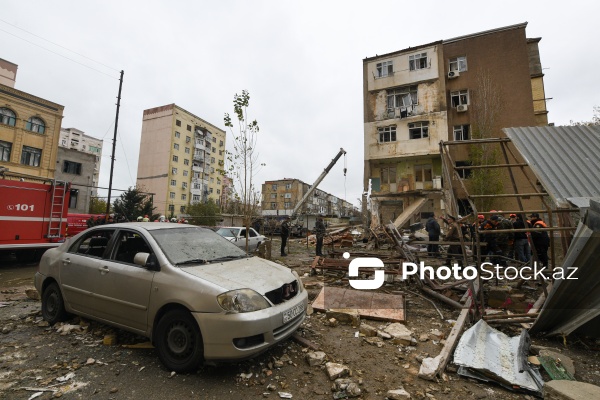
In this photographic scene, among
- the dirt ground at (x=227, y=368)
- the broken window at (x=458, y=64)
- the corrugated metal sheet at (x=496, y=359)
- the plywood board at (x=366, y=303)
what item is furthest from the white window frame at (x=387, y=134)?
the corrugated metal sheet at (x=496, y=359)

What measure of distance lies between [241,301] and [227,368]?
90 centimetres

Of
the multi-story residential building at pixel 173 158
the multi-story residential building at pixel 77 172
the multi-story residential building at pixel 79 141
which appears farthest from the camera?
the multi-story residential building at pixel 79 141

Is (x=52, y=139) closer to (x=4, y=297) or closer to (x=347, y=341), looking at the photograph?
(x=4, y=297)

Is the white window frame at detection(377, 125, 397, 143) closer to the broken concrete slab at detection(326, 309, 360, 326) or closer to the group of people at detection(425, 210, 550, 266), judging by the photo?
the group of people at detection(425, 210, 550, 266)

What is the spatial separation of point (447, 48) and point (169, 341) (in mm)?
27816

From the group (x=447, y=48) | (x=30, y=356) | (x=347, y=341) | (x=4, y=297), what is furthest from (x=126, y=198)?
(x=447, y=48)

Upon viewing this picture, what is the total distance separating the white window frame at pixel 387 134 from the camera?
899 inches

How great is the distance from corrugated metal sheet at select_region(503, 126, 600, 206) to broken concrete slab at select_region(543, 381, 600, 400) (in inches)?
71.0

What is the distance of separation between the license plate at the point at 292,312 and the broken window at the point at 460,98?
2438 cm

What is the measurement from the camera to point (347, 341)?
3.92 m

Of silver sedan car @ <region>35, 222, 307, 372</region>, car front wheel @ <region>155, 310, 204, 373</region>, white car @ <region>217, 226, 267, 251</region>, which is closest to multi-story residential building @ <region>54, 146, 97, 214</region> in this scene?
white car @ <region>217, 226, 267, 251</region>

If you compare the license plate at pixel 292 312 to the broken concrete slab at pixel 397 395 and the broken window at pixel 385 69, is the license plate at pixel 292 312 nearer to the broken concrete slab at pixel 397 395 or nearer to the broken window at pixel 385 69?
the broken concrete slab at pixel 397 395

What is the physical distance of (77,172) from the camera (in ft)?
91.0

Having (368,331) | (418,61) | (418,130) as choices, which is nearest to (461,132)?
(418,130)
